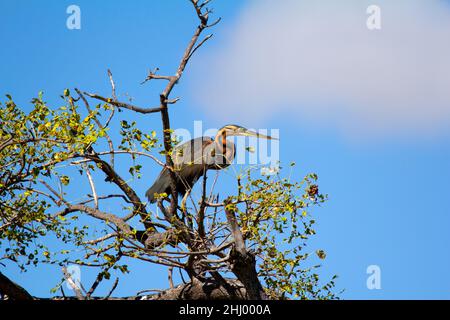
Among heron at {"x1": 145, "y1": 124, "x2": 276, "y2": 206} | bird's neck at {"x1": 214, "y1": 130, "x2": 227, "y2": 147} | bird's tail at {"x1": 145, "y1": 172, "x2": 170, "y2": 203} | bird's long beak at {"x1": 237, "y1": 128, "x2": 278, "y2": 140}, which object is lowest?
bird's tail at {"x1": 145, "y1": 172, "x2": 170, "y2": 203}

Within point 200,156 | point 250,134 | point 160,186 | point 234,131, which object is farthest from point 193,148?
point 250,134

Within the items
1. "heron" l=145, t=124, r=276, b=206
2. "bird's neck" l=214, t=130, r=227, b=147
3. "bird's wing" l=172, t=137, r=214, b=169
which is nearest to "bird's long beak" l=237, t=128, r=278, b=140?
"heron" l=145, t=124, r=276, b=206

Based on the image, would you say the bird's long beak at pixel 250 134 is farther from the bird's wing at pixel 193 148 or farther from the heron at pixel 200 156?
the bird's wing at pixel 193 148

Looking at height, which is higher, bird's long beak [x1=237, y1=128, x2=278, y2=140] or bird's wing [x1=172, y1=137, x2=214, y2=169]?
bird's long beak [x1=237, y1=128, x2=278, y2=140]

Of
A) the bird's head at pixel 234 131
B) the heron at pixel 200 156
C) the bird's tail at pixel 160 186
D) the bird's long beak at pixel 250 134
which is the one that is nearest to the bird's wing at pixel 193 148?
the heron at pixel 200 156

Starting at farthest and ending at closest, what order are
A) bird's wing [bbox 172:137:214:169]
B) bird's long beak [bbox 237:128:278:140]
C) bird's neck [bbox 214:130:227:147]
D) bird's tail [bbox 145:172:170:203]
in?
1. bird's long beak [bbox 237:128:278:140]
2. bird's neck [bbox 214:130:227:147]
3. bird's wing [bbox 172:137:214:169]
4. bird's tail [bbox 145:172:170:203]

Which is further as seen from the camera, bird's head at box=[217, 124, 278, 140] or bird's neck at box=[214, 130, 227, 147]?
bird's head at box=[217, 124, 278, 140]

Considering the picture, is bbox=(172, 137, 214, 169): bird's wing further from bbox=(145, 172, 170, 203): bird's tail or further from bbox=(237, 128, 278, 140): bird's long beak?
bbox=(237, 128, 278, 140): bird's long beak

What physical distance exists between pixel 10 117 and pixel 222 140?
5195 millimetres

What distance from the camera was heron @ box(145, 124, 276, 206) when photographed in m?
12.0

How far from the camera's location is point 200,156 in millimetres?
12406

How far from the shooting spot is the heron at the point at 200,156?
39.4ft
